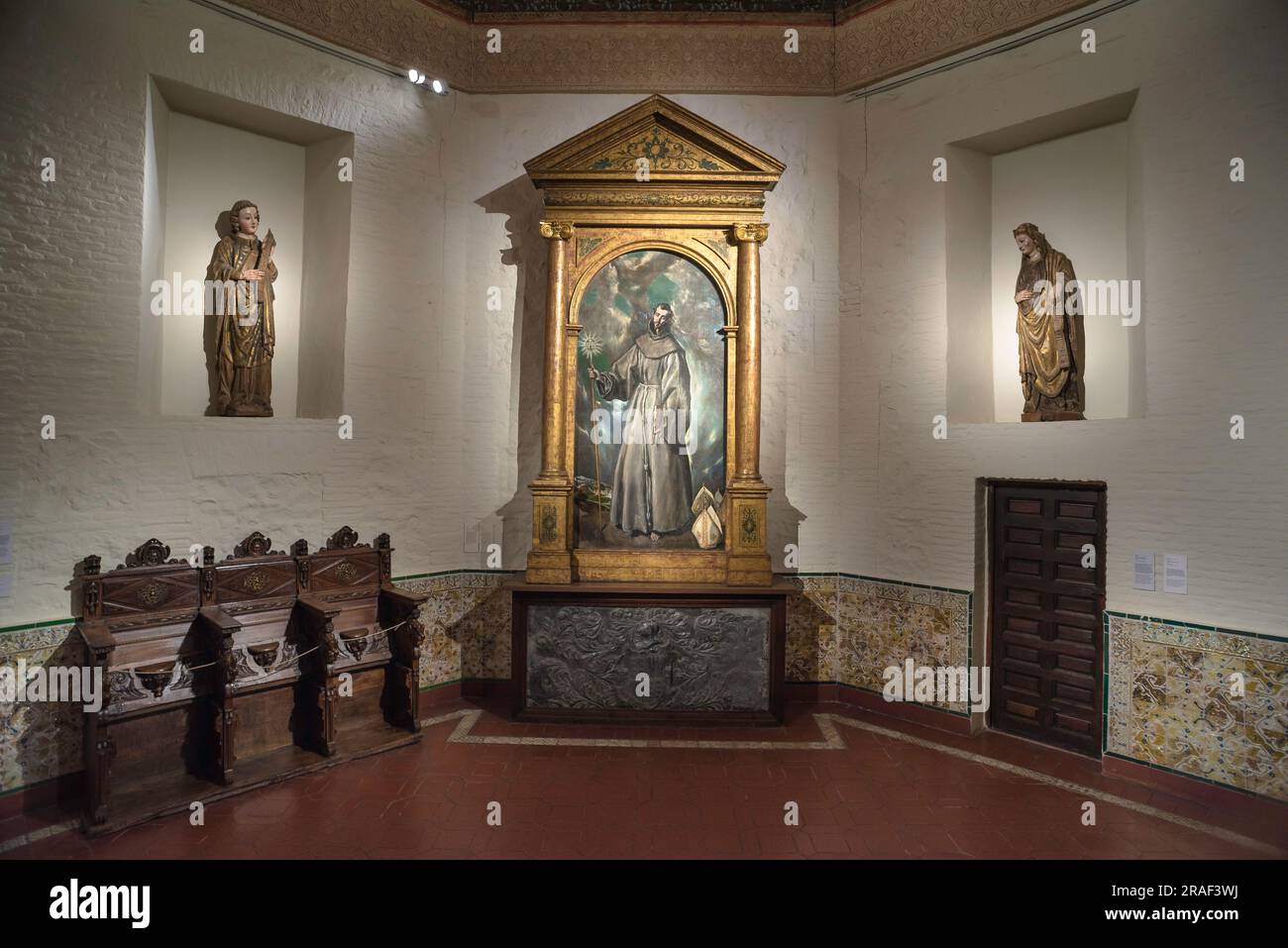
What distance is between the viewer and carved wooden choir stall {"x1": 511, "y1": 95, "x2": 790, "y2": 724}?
6.29 meters

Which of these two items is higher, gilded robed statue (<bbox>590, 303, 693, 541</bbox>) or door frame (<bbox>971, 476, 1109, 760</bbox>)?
gilded robed statue (<bbox>590, 303, 693, 541</bbox>)

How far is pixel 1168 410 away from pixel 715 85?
480cm

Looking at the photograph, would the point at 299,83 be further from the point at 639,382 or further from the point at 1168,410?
the point at 1168,410

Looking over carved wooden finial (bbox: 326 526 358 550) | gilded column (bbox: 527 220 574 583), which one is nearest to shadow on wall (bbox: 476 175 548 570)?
gilded column (bbox: 527 220 574 583)

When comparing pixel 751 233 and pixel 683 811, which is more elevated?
pixel 751 233

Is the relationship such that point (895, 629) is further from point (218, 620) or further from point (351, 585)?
point (218, 620)

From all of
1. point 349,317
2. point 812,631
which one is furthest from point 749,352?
point 349,317

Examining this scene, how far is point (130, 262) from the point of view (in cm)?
525

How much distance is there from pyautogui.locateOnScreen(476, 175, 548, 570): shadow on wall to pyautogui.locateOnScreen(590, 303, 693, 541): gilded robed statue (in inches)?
33.6

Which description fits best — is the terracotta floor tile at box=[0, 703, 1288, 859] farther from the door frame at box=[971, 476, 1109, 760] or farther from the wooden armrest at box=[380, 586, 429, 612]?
the wooden armrest at box=[380, 586, 429, 612]

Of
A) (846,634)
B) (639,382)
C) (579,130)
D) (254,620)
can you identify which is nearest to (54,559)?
(254,620)

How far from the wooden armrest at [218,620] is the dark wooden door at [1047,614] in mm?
5898

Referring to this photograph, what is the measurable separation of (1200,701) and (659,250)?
534 centimetres

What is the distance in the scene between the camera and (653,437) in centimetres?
657
